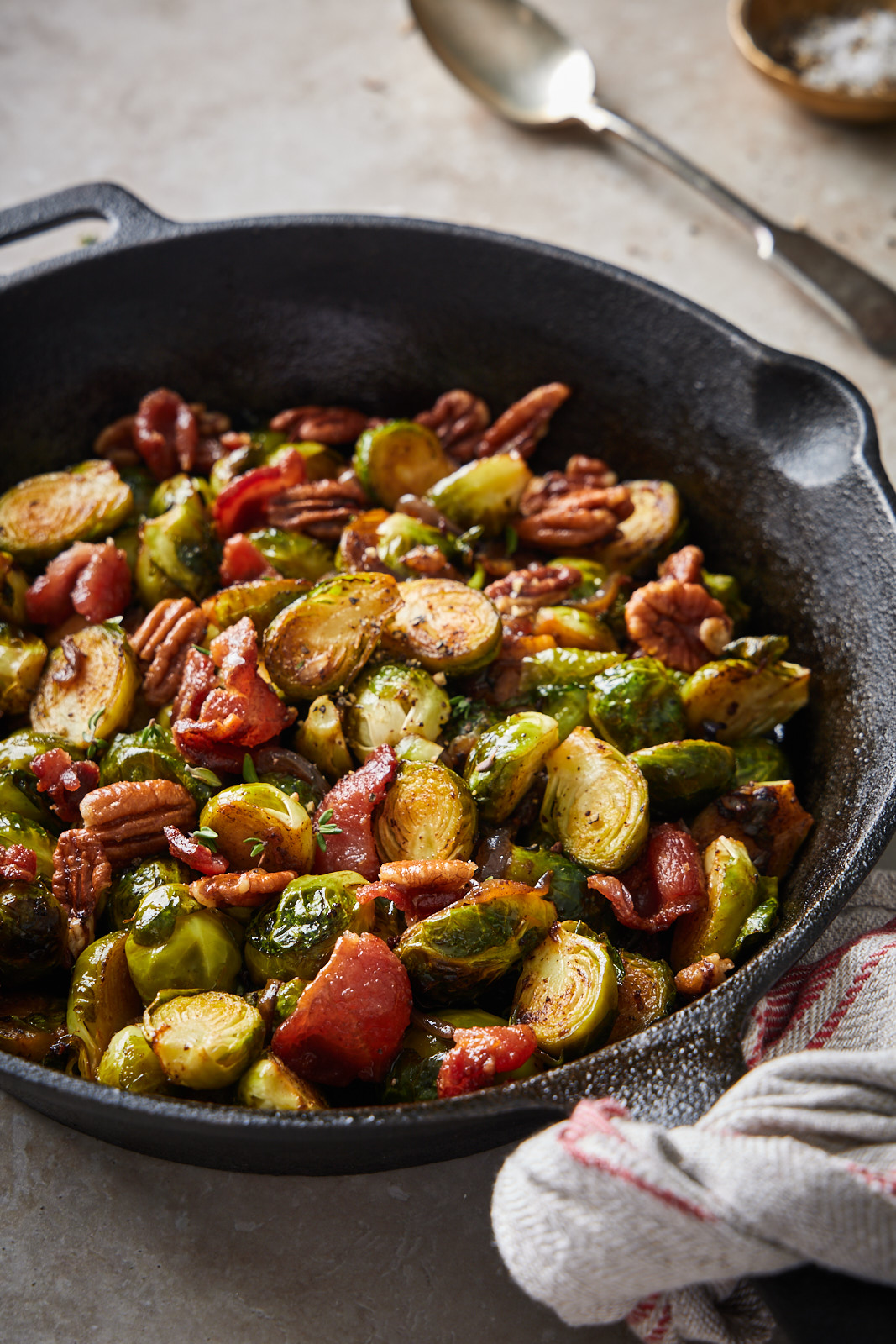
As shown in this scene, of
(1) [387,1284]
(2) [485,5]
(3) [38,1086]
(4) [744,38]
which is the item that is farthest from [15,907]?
(4) [744,38]

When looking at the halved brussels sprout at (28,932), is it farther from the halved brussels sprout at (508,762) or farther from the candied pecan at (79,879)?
the halved brussels sprout at (508,762)

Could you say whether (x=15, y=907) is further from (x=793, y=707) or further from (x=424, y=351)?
(x=424, y=351)

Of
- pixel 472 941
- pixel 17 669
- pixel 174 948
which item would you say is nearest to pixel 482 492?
pixel 17 669

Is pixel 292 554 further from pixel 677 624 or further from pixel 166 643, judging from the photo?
pixel 677 624

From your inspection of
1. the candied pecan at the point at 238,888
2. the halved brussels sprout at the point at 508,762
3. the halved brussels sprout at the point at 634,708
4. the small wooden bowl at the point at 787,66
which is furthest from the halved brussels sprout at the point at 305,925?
the small wooden bowl at the point at 787,66

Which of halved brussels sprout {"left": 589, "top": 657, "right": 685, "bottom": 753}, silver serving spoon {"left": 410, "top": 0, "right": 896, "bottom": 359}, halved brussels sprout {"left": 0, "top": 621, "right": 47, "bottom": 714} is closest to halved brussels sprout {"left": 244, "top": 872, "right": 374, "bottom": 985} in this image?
halved brussels sprout {"left": 589, "top": 657, "right": 685, "bottom": 753}

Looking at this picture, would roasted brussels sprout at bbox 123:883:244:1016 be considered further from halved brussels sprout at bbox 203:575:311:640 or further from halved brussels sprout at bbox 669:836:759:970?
halved brussels sprout at bbox 669:836:759:970
